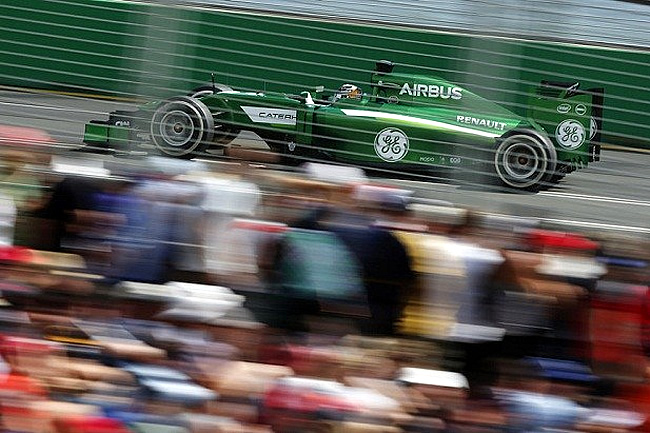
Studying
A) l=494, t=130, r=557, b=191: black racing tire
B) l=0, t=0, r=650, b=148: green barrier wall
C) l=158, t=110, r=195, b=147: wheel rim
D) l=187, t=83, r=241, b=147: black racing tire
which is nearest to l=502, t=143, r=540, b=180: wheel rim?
l=494, t=130, r=557, b=191: black racing tire

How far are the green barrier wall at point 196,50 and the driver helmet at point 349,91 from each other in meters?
0.03

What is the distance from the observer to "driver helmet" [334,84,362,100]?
3.65 meters

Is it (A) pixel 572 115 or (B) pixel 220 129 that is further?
(B) pixel 220 129

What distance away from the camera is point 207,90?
375 centimetres

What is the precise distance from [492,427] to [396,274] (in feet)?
1.95

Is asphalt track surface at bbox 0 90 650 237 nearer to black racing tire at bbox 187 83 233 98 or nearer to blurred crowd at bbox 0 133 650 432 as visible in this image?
blurred crowd at bbox 0 133 650 432

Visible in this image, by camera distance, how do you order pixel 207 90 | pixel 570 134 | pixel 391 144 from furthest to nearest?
1. pixel 391 144
2. pixel 207 90
3. pixel 570 134

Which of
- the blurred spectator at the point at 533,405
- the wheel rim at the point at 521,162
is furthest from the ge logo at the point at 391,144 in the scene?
the blurred spectator at the point at 533,405

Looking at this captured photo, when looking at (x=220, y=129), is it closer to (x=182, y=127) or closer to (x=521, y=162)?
(x=182, y=127)

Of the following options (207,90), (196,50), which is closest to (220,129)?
(207,90)

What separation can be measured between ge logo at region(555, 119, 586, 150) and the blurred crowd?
0.30 m

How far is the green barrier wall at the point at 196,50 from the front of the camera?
12.0 ft

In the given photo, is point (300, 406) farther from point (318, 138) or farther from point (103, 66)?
point (103, 66)

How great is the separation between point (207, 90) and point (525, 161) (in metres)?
1.12
